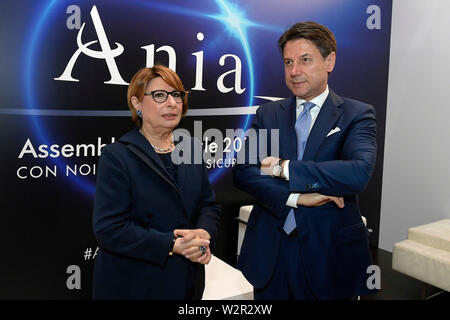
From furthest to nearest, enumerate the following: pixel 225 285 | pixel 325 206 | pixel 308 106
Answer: pixel 225 285 → pixel 308 106 → pixel 325 206

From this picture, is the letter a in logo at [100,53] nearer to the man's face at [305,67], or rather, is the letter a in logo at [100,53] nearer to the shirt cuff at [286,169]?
the man's face at [305,67]

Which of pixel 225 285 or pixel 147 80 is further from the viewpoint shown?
pixel 225 285

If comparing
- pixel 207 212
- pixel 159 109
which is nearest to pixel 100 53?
pixel 159 109

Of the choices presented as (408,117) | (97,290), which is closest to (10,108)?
(97,290)

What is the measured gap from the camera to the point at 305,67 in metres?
1.98

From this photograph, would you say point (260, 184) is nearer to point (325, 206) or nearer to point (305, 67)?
point (325, 206)

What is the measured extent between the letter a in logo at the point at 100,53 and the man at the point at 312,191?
1684 millimetres

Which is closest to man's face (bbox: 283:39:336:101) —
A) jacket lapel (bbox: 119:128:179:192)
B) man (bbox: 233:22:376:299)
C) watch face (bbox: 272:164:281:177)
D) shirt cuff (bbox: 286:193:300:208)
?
man (bbox: 233:22:376:299)

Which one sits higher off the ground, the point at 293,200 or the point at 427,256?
the point at 293,200

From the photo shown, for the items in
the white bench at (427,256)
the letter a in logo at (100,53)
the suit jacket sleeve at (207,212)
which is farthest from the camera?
the white bench at (427,256)

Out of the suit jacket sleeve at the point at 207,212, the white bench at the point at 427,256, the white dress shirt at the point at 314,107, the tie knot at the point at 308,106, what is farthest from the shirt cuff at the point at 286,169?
the white bench at the point at 427,256

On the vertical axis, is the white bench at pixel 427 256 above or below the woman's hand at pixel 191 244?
below

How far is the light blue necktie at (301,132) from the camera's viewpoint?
75.9 inches

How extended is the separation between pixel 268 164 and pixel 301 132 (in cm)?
23
